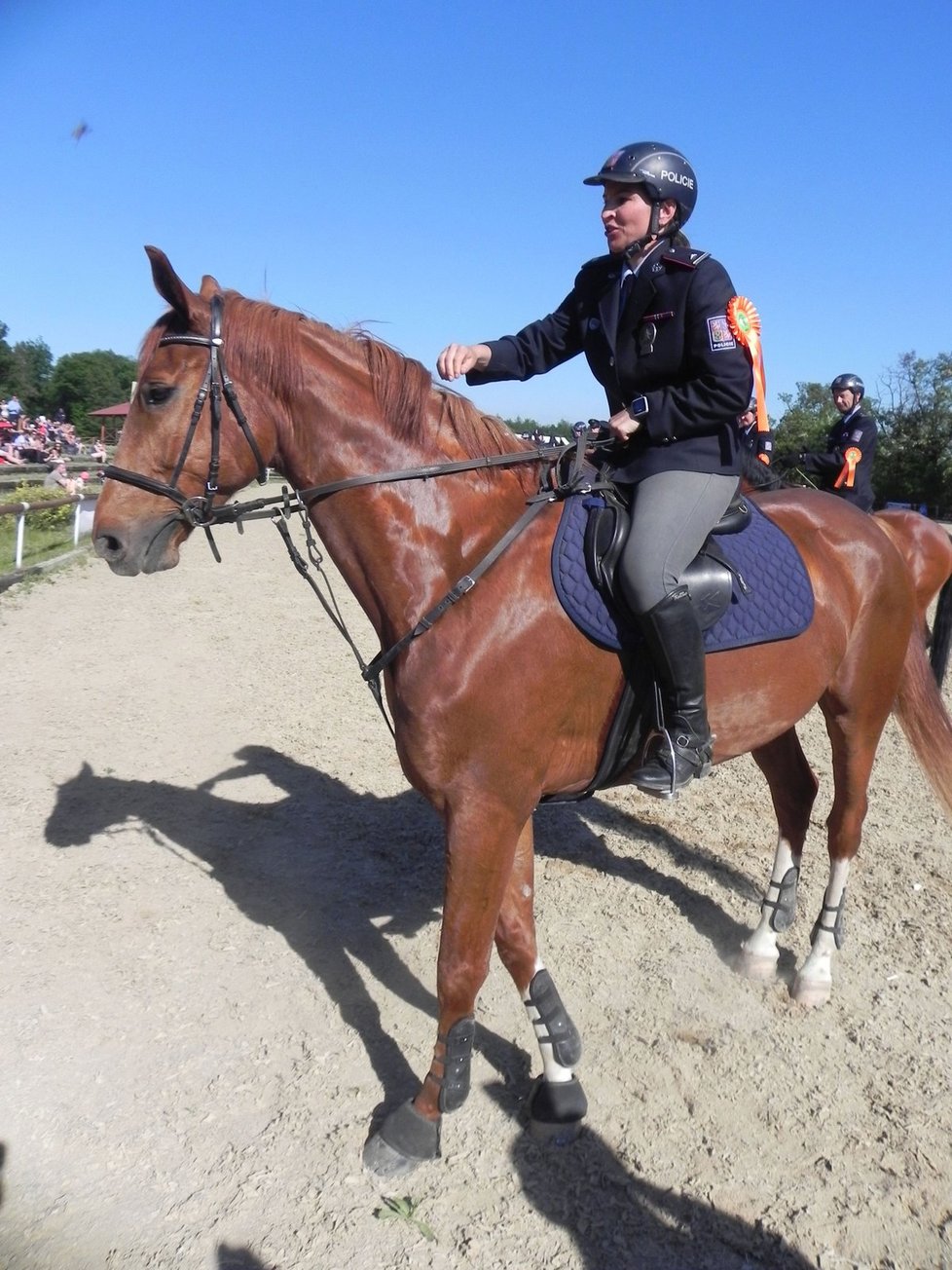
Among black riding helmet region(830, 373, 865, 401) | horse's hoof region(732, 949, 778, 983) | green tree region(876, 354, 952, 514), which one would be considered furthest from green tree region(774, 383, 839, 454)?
horse's hoof region(732, 949, 778, 983)

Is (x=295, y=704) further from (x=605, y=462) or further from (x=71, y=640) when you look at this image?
(x=605, y=462)

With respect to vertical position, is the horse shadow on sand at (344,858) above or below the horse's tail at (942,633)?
below

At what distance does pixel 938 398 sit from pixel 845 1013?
3087 centimetres

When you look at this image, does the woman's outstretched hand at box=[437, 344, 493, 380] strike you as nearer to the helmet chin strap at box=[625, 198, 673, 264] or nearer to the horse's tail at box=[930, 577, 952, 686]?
the helmet chin strap at box=[625, 198, 673, 264]

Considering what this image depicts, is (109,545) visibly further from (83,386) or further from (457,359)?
(83,386)

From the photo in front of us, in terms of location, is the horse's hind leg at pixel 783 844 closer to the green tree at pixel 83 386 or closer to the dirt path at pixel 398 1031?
the dirt path at pixel 398 1031

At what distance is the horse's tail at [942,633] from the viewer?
6082mm

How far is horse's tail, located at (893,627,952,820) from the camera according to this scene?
15.3 feet

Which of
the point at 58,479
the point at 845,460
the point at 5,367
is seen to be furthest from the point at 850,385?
the point at 5,367

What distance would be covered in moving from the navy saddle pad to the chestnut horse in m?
0.07

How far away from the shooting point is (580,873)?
5.16 metres

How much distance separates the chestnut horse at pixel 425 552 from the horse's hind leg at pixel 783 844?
4.33 feet

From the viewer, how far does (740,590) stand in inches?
137

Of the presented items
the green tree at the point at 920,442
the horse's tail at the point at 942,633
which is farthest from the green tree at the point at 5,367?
the horse's tail at the point at 942,633
